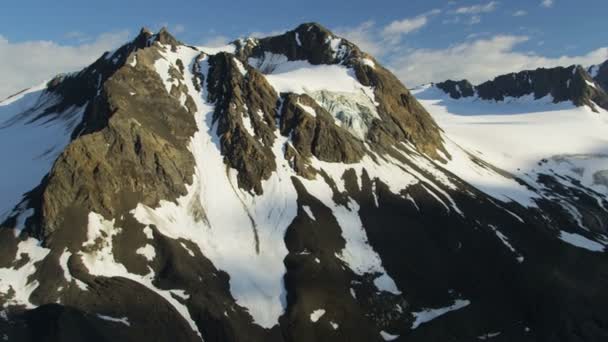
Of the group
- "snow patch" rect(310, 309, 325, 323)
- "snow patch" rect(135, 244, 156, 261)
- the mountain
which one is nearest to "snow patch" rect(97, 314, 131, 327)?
the mountain

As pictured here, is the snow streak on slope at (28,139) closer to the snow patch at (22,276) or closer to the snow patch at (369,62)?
the snow patch at (22,276)

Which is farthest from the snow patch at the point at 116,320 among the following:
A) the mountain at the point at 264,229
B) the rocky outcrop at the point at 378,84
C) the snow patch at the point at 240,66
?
the rocky outcrop at the point at 378,84

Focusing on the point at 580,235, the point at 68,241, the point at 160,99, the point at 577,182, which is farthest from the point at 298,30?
the point at 68,241

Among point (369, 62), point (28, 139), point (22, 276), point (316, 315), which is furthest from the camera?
point (369, 62)

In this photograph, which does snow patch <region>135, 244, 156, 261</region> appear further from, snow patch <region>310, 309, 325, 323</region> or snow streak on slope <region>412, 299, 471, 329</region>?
snow streak on slope <region>412, 299, 471, 329</region>

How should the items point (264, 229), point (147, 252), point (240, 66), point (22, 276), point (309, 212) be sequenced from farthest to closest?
point (240, 66) < point (309, 212) < point (264, 229) < point (147, 252) < point (22, 276)

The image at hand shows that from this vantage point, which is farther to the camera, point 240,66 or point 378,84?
point 378,84

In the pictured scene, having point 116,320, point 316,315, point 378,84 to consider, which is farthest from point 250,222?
point 378,84

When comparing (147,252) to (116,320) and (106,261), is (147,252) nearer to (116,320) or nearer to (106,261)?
(106,261)
